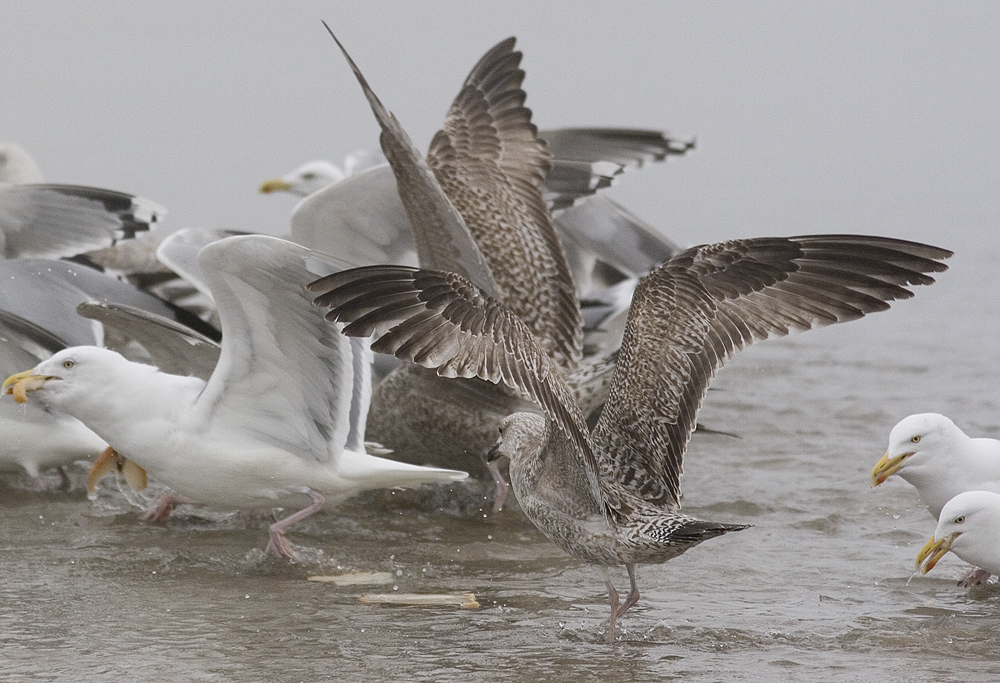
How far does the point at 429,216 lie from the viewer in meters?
5.50

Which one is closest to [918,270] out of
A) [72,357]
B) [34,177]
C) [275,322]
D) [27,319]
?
[275,322]

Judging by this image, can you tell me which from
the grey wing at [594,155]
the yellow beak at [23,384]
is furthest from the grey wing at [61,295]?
the grey wing at [594,155]

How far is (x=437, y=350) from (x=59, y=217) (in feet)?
13.6

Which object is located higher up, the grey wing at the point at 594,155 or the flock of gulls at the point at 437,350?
the grey wing at the point at 594,155

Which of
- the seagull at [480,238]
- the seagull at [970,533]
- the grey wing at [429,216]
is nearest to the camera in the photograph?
the seagull at [970,533]

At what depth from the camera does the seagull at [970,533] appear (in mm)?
4219

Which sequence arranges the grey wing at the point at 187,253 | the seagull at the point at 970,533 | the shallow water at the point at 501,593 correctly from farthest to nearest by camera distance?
the grey wing at the point at 187,253
the seagull at the point at 970,533
the shallow water at the point at 501,593

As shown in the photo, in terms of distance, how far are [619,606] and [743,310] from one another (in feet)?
2.97

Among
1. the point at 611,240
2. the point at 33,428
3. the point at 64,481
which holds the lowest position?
the point at 64,481

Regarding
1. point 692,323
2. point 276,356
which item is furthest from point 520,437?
point 276,356

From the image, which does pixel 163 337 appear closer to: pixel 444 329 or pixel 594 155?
pixel 444 329

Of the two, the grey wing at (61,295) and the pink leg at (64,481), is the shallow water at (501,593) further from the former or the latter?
the grey wing at (61,295)

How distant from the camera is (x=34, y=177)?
31.7 ft

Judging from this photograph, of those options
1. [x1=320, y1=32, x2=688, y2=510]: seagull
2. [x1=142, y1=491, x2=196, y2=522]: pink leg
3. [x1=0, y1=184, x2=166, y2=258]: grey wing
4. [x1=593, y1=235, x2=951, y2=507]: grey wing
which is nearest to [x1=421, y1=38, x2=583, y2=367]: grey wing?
[x1=320, y1=32, x2=688, y2=510]: seagull
